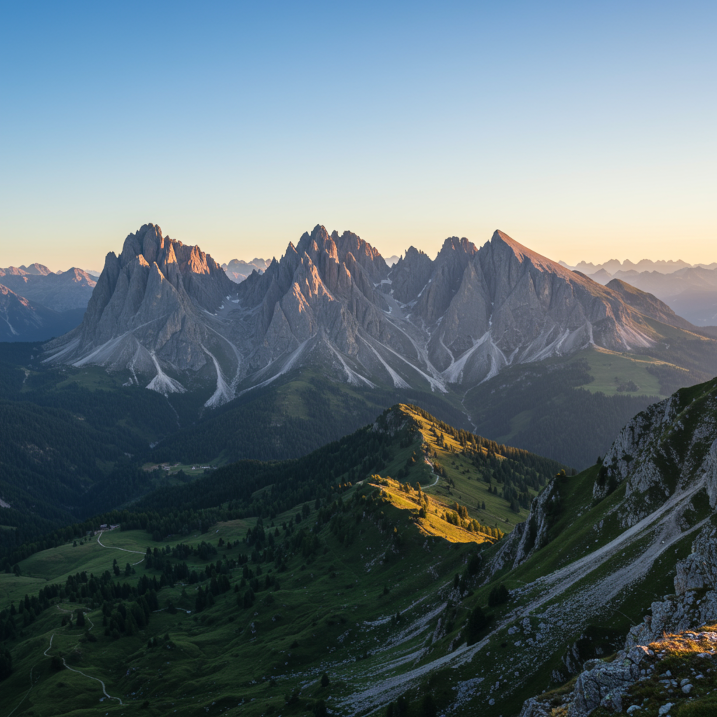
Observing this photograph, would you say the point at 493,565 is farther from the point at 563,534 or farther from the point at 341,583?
the point at 341,583

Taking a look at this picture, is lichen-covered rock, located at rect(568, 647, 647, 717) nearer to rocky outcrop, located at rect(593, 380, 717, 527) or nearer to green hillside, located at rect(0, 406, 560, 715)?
rocky outcrop, located at rect(593, 380, 717, 527)

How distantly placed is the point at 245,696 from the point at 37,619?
322 ft

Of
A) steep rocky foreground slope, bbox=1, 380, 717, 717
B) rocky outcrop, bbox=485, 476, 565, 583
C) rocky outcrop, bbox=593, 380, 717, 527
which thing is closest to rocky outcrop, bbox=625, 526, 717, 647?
steep rocky foreground slope, bbox=1, 380, 717, 717

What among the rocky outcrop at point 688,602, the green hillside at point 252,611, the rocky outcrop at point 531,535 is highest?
the rocky outcrop at point 688,602

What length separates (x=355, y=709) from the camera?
65.6m

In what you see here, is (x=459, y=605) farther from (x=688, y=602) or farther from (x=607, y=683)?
(x=607, y=683)

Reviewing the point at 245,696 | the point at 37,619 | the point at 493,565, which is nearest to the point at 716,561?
the point at 493,565

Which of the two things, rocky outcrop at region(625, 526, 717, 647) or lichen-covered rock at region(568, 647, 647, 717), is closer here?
lichen-covered rock at region(568, 647, 647, 717)

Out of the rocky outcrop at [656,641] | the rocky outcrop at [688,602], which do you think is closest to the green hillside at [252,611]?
the rocky outcrop at [688,602]

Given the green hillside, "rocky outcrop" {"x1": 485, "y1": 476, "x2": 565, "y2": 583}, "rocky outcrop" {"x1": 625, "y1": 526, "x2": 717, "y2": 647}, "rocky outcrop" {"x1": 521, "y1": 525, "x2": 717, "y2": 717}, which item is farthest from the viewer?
the green hillside

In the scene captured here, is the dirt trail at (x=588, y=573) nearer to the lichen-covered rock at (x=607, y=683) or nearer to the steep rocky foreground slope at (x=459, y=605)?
the steep rocky foreground slope at (x=459, y=605)

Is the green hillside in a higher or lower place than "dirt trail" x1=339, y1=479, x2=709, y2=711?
lower

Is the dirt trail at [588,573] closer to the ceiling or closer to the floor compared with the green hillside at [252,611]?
closer to the ceiling

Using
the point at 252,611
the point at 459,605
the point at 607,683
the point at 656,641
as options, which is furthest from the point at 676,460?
the point at 252,611
